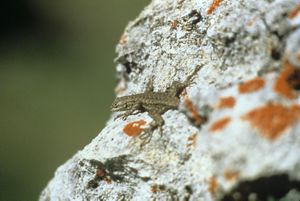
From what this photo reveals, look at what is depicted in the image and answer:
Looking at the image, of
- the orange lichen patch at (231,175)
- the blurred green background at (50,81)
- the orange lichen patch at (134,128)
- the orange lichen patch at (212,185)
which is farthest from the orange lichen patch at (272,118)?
the blurred green background at (50,81)

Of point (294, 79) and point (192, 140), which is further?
point (192, 140)

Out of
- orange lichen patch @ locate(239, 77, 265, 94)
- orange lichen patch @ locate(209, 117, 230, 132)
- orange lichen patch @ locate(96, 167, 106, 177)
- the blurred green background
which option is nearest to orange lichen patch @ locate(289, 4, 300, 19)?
orange lichen patch @ locate(239, 77, 265, 94)

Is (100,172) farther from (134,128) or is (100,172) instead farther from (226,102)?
(226,102)

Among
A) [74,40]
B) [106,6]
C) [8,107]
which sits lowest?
[8,107]

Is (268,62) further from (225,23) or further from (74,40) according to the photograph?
(74,40)

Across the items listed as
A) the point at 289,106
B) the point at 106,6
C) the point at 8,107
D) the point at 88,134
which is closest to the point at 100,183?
the point at 289,106

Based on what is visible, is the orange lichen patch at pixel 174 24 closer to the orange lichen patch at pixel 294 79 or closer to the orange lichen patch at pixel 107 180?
the orange lichen patch at pixel 107 180

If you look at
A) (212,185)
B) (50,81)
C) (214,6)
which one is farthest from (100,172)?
(50,81)

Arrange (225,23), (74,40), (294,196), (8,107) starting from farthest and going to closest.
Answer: (74,40), (8,107), (225,23), (294,196)
